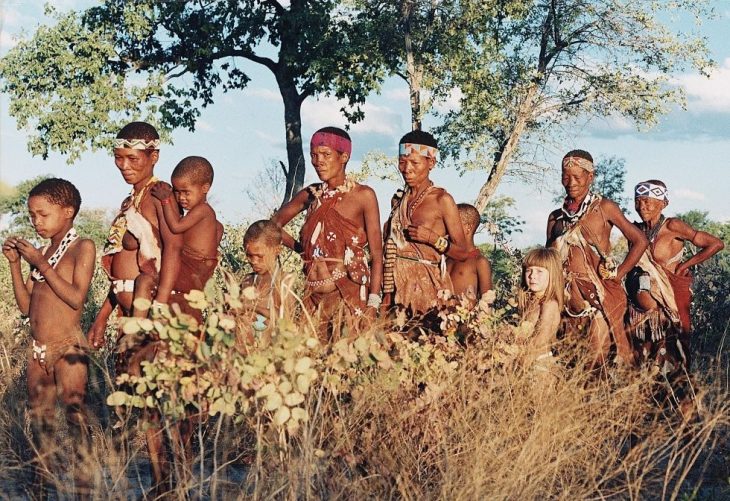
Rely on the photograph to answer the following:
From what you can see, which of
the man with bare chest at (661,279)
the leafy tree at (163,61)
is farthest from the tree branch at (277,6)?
the man with bare chest at (661,279)

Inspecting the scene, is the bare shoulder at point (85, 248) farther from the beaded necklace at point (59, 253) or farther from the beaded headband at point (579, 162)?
the beaded headband at point (579, 162)

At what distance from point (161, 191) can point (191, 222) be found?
9.6 inches

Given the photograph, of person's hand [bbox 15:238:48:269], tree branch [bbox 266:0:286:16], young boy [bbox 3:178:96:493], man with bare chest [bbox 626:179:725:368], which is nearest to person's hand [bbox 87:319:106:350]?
young boy [bbox 3:178:96:493]

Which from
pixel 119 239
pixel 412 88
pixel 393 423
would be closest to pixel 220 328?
pixel 393 423

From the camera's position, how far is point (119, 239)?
17.9 feet

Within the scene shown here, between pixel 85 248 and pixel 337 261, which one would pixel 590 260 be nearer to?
pixel 337 261

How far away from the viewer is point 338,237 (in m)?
6.07

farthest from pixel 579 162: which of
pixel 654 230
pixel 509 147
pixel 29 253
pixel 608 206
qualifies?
pixel 509 147

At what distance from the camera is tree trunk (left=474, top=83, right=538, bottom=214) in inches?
819

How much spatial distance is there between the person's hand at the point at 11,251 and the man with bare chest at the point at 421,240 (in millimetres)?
2378

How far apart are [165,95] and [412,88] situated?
545 cm

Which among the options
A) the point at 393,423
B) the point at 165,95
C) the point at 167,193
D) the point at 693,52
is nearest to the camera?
the point at 393,423

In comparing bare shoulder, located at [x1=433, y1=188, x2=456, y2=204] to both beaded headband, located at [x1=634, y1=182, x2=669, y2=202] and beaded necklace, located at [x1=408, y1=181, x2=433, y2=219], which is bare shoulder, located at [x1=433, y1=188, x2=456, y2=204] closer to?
beaded necklace, located at [x1=408, y1=181, x2=433, y2=219]

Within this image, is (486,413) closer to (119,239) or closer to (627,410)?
(627,410)
